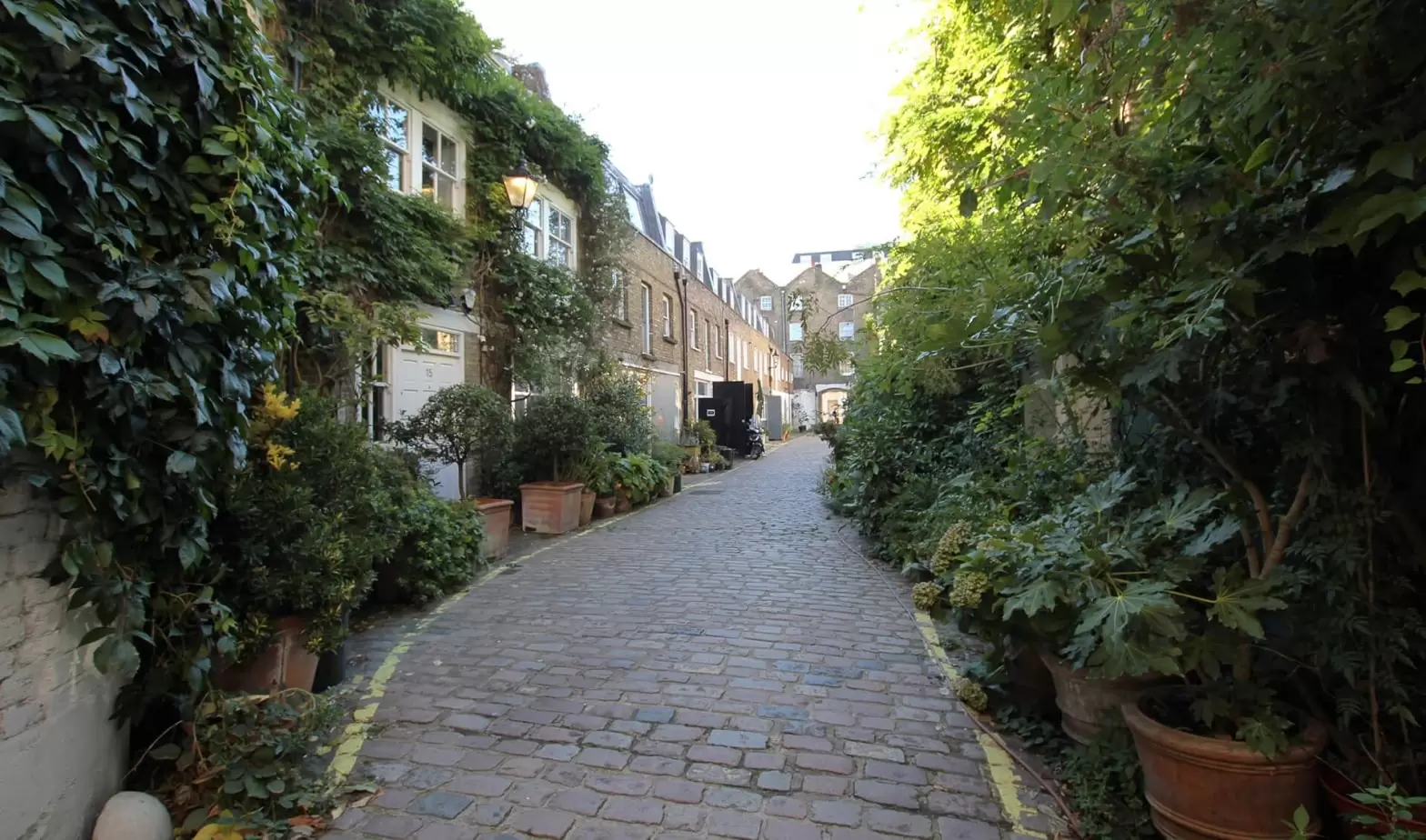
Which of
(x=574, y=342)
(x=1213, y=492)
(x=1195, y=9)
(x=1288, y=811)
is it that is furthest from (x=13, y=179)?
(x=574, y=342)

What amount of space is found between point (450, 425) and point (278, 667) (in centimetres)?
379

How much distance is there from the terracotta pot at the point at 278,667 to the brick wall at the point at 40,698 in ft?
2.42

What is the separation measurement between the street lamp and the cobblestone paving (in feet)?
17.1

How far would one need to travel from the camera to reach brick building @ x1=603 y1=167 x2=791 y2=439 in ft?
49.3

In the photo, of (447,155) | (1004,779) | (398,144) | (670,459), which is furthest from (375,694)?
(670,459)

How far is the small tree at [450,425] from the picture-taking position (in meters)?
6.97

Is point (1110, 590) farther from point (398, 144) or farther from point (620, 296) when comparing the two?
point (620, 296)

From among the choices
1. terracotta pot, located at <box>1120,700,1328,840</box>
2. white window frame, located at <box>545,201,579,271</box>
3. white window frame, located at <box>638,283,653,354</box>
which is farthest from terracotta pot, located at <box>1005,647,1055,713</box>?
white window frame, located at <box>638,283,653,354</box>

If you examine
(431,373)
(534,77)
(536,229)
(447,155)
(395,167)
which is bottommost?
(431,373)

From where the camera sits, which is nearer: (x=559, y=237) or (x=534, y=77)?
(x=559, y=237)

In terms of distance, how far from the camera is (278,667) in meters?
3.42

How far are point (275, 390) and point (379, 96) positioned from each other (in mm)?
5191

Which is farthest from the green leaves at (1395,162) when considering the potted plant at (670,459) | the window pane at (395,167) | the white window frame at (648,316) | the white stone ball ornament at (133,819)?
the white window frame at (648,316)

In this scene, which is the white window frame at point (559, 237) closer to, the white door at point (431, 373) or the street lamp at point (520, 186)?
the street lamp at point (520, 186)
